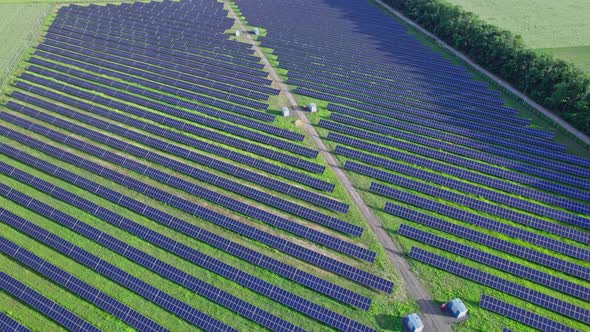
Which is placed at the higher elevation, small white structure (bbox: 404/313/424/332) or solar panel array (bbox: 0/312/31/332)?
small white structure (bbox: 404/313/424/332)

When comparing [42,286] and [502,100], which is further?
[502,100]

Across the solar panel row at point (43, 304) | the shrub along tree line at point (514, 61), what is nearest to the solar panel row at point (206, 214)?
the solar panel row at point (43, 304)

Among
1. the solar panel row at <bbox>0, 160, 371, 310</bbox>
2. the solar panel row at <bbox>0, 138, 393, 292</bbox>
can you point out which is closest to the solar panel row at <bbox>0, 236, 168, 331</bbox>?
the solar panel row at <bbox>0, 160, 371, 310</bbox>

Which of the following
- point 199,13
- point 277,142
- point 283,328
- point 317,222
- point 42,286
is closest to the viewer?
point 283,328

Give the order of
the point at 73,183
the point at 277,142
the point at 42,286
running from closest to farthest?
the point at 42,286 → the point at 73,183 → the point at 277,142

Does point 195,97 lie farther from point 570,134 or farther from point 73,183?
point 570,134

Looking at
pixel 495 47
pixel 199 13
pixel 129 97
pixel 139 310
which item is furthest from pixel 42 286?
pixel 199 13

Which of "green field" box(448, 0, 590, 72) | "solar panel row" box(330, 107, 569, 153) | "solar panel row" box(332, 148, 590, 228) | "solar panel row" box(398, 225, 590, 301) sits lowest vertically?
"solar panel row" box(398, 225, 590, 301)

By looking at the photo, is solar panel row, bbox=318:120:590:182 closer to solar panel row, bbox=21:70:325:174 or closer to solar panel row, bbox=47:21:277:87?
solar panel row, bbox=21:70:325:174
